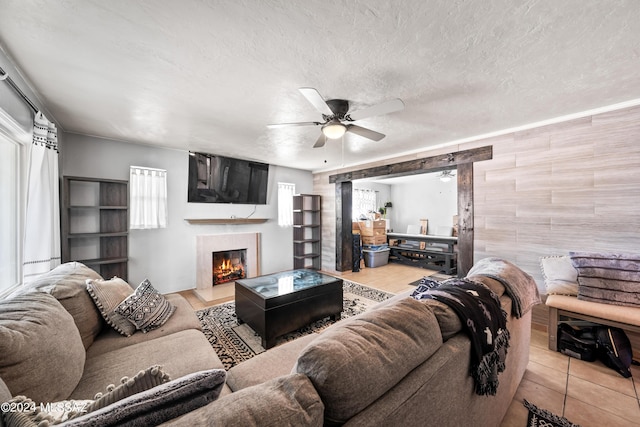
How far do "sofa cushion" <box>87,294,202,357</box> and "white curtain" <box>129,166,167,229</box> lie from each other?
2.18 meters

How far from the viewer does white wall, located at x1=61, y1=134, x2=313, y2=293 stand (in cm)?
328

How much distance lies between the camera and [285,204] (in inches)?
207

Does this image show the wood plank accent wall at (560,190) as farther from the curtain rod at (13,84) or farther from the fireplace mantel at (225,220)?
the curtain rod at (13,84)

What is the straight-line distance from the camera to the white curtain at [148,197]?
3.56 metres

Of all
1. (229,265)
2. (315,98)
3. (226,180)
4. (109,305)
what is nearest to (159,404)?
(109,305)

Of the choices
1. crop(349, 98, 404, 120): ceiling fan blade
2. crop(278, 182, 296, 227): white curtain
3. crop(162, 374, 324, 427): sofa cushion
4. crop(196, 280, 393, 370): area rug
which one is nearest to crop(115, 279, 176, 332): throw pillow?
crop(196, 280, 393, 370): area rug

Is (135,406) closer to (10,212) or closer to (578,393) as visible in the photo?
(10,212)

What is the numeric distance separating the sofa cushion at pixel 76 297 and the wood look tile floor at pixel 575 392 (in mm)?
2712

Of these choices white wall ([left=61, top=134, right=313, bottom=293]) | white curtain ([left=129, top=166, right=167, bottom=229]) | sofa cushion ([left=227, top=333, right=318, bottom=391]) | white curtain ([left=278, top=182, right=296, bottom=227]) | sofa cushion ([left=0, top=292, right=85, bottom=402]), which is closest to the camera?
sofa cushion ([left=0, top=292, right=85, bottom=402])

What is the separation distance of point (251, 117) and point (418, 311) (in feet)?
8.04

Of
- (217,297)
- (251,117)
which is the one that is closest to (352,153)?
(251,117)

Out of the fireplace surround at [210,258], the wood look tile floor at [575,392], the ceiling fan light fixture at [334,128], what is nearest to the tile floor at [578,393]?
the wood look tile floor at [575,392]

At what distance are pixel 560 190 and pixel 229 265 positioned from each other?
4.96 metres

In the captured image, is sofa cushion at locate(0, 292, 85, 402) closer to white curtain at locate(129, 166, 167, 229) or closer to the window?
the window
